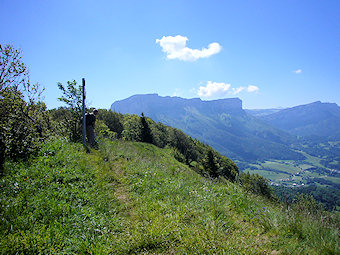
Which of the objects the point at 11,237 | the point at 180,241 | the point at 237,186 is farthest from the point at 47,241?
the point at 237,186

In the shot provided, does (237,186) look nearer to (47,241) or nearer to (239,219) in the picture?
(239,219)

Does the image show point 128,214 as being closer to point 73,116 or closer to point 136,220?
point 136,220

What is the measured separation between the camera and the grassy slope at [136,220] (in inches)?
129

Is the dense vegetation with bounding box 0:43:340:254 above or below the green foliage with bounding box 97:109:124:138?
below

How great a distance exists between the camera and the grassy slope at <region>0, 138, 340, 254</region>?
3.27 metres

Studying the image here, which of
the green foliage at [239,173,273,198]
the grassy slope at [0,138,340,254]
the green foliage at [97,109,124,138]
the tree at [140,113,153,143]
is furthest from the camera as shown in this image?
the green foliage at [97,109,124,138]

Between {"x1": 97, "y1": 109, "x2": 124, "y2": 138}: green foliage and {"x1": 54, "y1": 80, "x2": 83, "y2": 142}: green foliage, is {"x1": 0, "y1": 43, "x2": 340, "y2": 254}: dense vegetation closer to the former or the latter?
{"x1": 54, "y1": 80, "x2": 83, "y2": 142}: green foliage

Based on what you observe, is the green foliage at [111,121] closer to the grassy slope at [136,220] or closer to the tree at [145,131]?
the tree at [145,131]

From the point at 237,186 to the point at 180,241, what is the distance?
367 cm

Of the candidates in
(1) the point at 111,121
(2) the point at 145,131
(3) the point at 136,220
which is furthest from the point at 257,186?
(1) the point at 111,121

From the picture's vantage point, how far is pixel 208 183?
6715 millimetres

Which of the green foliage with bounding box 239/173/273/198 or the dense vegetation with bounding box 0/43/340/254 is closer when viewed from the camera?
the dense vegetation with bounding box 0/43/340/254

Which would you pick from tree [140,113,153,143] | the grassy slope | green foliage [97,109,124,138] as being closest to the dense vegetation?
the grassy slope

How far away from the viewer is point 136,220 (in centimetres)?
432
